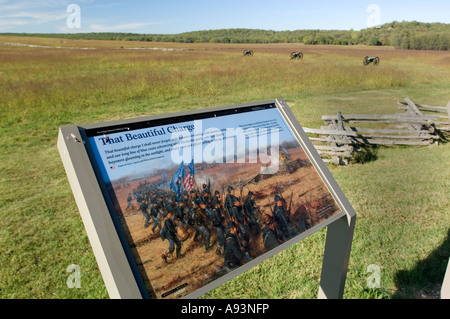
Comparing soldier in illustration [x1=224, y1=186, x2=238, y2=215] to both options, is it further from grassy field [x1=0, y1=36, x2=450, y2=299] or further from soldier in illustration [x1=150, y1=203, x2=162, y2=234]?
grassy field [x1=0, y1=36, x2=450, y2=299]

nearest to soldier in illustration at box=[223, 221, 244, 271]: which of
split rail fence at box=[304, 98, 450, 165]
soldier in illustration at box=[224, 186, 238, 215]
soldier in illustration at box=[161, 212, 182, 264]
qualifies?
soldier in illustration at box=[224, 186, 238, 215]

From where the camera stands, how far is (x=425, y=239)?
4.42m

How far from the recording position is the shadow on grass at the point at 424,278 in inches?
135

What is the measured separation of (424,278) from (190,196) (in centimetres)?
325

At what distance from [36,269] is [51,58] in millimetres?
20333

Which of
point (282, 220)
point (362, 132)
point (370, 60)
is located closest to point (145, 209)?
Result: point (282, 220)

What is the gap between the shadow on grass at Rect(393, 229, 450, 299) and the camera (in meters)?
3.42

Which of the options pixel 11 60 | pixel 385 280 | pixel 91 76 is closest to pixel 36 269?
pixel 385 280

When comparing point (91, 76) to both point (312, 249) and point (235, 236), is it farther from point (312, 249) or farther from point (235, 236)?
point (235, 236)

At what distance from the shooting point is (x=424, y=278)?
364 centimetres

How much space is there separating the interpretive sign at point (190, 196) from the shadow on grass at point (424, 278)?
1460mm

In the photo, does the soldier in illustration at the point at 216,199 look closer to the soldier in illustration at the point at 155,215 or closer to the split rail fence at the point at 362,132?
the soldier in illustration at the point at 155,215

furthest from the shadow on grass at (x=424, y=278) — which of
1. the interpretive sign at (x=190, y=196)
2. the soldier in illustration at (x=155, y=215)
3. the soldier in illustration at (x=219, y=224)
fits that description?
the soldier in illustration at (x=155, y=215)

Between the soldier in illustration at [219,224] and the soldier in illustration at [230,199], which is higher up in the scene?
the soldier in illustration at [230,199]
